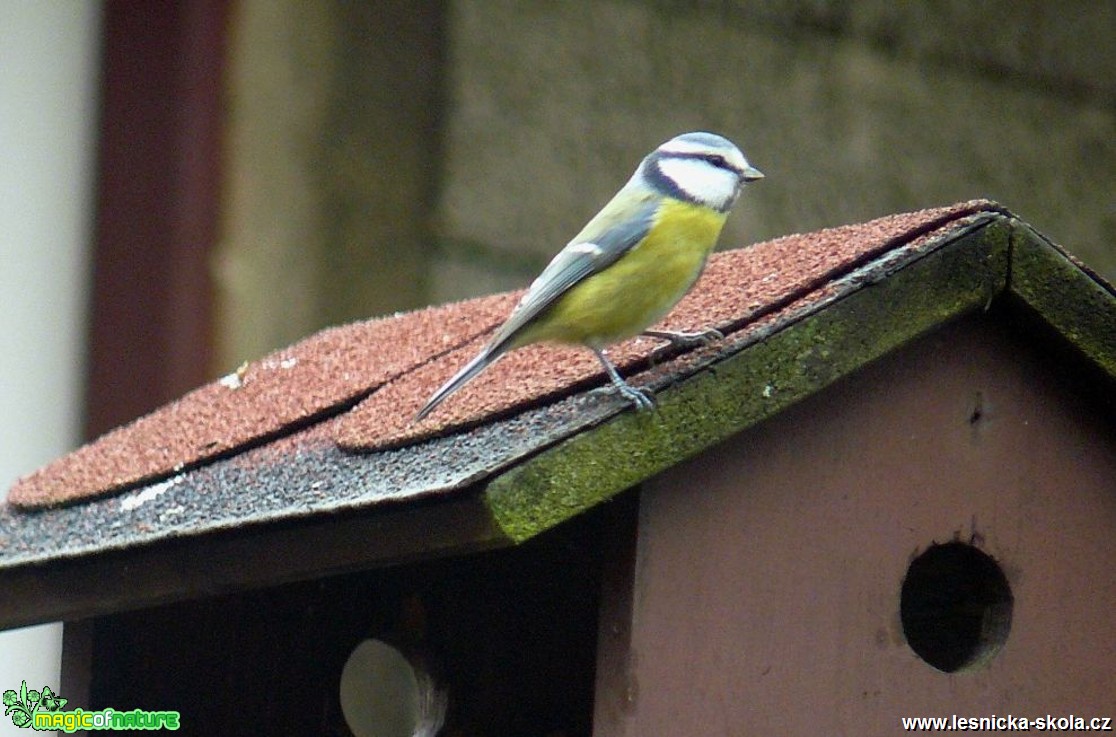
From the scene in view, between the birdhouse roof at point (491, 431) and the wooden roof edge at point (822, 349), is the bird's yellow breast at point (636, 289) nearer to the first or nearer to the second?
the birdhouse roof at point (491, 431)

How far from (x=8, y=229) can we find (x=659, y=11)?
153 cm

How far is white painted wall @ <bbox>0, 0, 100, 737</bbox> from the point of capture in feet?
11.3

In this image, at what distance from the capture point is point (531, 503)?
1.58 metres

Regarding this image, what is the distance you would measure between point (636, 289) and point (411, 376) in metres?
0.37

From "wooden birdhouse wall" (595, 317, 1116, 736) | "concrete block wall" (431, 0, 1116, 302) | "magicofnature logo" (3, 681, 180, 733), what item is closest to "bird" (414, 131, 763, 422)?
"wooden birdhouse wall" (595, 317, 1116, 736)

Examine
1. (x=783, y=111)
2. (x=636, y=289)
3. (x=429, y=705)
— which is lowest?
(x=429, y=705)

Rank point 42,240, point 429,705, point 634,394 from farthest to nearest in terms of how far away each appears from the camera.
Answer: point 42,240 < point 429,705 < point 634,394

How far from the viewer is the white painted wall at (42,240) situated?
3.45 metres

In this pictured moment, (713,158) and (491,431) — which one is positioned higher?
(713,158)

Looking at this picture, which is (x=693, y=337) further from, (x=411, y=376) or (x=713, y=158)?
(x=411, y=376)

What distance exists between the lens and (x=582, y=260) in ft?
6.23

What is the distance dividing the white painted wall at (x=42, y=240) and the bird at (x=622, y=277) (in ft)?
5.63

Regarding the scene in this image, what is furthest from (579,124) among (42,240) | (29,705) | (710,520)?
(710,520)

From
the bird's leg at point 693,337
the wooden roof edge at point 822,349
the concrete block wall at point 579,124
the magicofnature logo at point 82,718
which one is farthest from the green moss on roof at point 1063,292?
the concrete block wall at point 579,124
